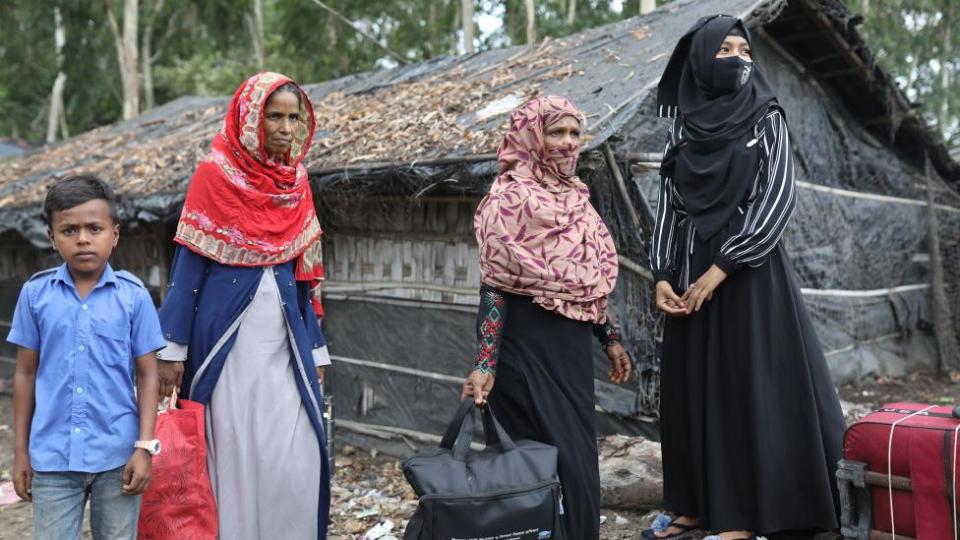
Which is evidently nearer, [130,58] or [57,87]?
[130,58]

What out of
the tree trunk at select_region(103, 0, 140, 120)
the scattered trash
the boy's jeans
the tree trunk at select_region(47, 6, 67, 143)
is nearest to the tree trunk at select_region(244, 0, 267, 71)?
the tree trunk at select_region(103, 0, 140, 120)

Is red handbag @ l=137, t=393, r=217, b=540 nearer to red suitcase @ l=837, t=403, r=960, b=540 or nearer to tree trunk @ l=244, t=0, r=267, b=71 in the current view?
red suitcase @ l=837, t=403, r=960, b=540

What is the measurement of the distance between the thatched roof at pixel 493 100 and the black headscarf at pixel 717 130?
1.22 meters

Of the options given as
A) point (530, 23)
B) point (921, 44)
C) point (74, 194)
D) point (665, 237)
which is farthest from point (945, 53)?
point (74, 194)

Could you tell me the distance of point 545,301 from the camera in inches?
111

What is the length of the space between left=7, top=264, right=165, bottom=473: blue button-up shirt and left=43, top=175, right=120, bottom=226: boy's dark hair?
0.66 ft

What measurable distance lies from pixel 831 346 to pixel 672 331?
4.27 metres

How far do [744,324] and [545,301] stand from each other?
2.56 ft

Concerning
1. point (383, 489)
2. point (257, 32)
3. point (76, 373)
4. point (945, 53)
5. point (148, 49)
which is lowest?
point (383, 489)

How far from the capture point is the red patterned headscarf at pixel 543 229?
2.82 meters

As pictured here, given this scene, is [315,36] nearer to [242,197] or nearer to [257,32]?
[257,32]

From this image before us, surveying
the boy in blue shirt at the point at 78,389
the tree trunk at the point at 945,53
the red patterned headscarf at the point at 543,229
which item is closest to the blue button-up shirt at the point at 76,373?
the boy in blue shirt at the point at 78,389

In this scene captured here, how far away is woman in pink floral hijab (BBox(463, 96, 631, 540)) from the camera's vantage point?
2.82 metres

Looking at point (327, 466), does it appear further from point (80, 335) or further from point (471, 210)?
point (471, 210)
